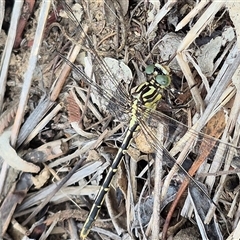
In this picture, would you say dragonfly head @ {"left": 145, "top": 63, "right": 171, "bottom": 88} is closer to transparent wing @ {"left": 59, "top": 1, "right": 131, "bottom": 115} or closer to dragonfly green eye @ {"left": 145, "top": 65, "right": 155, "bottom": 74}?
dragonfly green eye @ {"left": 145, "top": 65, "right": 155, "bottom": 74}

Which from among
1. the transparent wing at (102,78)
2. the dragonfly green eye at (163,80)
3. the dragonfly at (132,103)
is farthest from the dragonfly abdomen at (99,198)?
the dragonfly green eye at (163,80)

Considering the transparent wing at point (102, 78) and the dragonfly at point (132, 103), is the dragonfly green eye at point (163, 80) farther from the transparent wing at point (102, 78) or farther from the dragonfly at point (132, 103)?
the transparent wing at point (102, 78)

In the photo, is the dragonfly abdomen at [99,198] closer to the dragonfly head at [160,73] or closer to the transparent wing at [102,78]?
the transparent wing at [102,78]

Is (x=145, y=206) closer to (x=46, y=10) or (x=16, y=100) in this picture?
(x=16, y=100)

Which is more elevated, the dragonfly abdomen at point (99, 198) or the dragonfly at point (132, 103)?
the dragonfly at point (132, 103)

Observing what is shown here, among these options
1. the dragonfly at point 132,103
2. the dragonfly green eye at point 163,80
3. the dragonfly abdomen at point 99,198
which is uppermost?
the dragonfly green eye at point 163,80

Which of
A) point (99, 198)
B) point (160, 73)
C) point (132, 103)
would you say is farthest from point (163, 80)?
point (99, 198)

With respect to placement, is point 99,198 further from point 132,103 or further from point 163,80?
point 163,80

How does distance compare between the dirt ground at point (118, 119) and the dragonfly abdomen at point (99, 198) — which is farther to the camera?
the dragonfly abdomen at point (99, 198)
